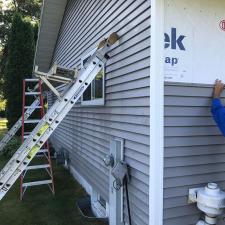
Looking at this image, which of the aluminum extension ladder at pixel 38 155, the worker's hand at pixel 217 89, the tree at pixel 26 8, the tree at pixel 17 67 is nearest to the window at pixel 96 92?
the aluminum extension ladder at pixel 38 155

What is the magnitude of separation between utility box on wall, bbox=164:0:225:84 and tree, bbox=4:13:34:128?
14.8 metres

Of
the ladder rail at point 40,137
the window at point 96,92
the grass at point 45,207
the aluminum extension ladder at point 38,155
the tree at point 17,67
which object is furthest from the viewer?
the tree at point 17,67

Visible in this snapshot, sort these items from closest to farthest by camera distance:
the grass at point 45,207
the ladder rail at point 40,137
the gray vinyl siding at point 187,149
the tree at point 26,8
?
the gray vinyl siding at point 187,149 < the ladder rail at point 40,137 < the grass at point 45,207 < the tree at point 26,8

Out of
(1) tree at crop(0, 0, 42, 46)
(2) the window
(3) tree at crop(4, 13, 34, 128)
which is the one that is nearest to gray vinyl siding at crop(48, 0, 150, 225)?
(2) the window

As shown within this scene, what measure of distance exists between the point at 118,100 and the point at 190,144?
1.51m

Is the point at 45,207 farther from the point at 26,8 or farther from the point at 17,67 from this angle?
the point at 26,8

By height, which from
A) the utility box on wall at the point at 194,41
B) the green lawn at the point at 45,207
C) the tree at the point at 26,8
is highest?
the tree at the point at 26,8

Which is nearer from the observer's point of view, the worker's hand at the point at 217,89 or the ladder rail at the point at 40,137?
the worker's hand at the point at 217,89

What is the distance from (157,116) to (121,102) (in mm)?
1244

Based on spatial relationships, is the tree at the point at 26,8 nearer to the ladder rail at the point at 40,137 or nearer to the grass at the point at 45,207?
the grass at the point at 45,207

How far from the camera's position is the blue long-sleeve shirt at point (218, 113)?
3.63m

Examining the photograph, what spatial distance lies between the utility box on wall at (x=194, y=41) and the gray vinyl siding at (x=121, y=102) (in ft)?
0.96

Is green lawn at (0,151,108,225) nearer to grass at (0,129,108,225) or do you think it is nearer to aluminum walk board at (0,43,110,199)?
grass at (0,129,108,225)

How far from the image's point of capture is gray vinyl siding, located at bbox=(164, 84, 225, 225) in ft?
12.4
